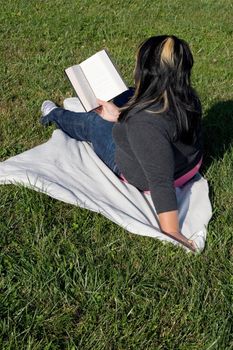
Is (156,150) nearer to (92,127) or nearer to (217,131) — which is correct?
(92,127)

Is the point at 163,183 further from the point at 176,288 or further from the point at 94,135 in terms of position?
the point at 94,135

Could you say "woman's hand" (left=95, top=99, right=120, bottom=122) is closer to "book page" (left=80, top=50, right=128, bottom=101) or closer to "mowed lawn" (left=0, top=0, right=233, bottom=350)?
"book page" (left=80, top=50, right=128, bottom=101)

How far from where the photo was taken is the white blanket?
3523 mm

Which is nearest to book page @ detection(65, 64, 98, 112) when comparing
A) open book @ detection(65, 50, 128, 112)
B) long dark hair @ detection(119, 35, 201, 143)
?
open book @ detection(65, 50, 128, 112)

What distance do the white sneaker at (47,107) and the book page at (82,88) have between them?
787 millimetres

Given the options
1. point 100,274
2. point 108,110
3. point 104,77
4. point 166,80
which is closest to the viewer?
point 100,274

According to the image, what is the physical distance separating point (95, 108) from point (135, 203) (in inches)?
29.5

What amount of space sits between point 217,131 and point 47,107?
56.2 inches

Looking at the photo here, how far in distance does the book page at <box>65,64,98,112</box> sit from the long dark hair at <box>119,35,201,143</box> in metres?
0.52

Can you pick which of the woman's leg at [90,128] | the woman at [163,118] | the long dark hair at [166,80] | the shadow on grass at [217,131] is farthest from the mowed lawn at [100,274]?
the long dark hair at [166,80]

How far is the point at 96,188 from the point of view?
379cm

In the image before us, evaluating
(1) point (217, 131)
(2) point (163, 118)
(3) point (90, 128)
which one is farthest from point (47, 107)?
(2) point (163, 118)

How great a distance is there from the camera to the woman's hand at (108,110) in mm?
4027

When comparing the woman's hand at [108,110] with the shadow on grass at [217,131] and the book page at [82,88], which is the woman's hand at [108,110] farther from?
the shadow on grass at [217,131]
